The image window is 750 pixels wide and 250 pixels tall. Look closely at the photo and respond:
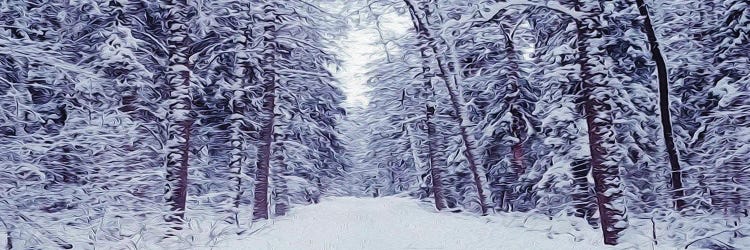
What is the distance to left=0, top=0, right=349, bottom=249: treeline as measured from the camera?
701 centimetres

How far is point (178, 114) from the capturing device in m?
9.41

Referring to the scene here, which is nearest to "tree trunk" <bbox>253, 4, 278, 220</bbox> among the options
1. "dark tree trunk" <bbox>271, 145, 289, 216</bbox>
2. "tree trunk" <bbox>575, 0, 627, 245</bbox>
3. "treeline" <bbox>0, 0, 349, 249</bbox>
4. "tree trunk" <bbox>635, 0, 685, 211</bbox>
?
"treeline" <bbox>0, 0, 349, 249</bbox>

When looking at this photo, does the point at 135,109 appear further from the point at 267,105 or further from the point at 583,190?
the point at 583,190

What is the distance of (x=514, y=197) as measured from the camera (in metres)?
18.2

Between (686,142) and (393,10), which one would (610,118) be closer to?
(686,142)

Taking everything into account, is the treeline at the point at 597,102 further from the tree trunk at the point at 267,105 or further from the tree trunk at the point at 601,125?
the tree trunk at the point at 267,105

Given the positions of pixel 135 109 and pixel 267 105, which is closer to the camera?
pixel 135 109

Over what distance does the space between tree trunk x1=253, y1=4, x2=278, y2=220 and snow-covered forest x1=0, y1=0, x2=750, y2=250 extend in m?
0.07

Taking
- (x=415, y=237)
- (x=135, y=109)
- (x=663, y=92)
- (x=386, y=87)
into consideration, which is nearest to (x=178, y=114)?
(x=135, y=109)

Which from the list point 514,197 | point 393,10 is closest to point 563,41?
point 393,10

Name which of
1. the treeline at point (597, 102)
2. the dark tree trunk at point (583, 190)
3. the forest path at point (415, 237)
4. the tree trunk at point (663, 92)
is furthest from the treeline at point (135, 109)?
the dark tree trunk at point (583, 190)

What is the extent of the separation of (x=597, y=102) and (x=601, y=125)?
1.24ft

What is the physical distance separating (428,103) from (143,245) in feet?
38.7

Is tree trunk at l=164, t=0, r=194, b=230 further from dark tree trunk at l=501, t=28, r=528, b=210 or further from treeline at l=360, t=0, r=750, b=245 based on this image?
dark tree trunk at l=501, t=28, r=528, b=210
